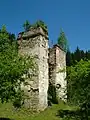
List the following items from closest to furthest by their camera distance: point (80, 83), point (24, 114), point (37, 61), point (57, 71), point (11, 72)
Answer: point (11, 72) → point (80, 83) → point (24, 114) → point (37, 61) → point (57, 71)

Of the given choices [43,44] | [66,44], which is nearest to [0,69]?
[43,44]

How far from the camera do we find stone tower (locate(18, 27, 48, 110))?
74.6 feet

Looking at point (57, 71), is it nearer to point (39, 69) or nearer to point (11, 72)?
point (39, 69)

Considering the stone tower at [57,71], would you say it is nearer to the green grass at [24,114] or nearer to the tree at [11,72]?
the green grass at [24,114]

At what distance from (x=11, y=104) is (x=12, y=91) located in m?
5.79

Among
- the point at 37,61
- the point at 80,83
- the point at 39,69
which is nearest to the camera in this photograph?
the point at 80,83

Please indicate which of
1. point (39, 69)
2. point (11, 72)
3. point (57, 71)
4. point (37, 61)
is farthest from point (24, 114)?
point (57, 71)

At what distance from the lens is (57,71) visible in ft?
92.2

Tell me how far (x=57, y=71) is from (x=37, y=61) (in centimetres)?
526

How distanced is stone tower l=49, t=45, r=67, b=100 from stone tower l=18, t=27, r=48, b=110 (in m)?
3.49

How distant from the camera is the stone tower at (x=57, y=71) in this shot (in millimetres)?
27609

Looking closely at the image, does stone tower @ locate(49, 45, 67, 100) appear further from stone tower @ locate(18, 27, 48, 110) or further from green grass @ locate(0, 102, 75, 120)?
green grass @ locate(0, 102, 75, 120)

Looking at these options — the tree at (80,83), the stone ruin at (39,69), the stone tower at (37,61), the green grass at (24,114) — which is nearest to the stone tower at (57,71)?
the stone ruin at (39,69)

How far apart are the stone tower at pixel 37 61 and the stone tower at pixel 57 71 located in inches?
137
